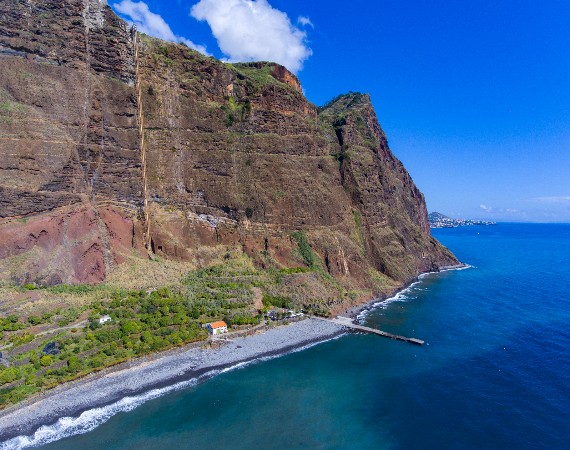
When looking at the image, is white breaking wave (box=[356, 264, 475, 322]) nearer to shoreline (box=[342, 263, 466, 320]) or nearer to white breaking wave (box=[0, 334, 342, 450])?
shoreline (box=[342, 263, 466, 320])

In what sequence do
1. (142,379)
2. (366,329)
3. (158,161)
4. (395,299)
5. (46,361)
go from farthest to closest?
(395,299), (158,161), (366,329), (142,379), (46,361)

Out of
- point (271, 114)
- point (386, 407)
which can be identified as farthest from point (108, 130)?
point (386, 407)

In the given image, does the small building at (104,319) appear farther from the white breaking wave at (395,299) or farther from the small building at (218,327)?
Result: the white breaking wave at (395,299)

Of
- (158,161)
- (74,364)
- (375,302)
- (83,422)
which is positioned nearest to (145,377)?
(74,364)

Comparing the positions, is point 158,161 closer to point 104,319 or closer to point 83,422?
point 104,319

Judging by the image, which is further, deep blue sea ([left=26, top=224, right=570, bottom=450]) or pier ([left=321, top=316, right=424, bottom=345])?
pier ([left=321, top=316, right=424, bottom=345])

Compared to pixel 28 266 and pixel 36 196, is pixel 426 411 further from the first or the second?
pixel 36 196

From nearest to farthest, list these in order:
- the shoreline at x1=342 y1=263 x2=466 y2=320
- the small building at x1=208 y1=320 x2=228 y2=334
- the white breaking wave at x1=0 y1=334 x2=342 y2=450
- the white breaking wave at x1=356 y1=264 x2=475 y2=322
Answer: the white breaking wave at x1=0 y1=334 x2=342 y2=450 → the small building at x1=208 y1=320 x2=228 y2=334 → the shoreline at x1=342 y1=263 x2=466 y2=320 → the white breaking wave at x1=356 y1=264 x2=475 y2=322

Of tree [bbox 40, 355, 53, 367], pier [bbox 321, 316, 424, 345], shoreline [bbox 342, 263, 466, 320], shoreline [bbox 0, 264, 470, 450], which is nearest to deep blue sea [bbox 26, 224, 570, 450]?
pier [bbox 321, 316, 424, 345]
